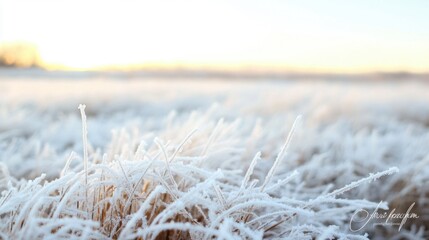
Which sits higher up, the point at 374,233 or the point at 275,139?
the point at 275,139

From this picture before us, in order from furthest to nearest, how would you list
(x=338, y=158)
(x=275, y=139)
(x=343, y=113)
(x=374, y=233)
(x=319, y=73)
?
1. (x=319, y=73)
2. (x=343, y=113)
3. (x=275, y=139)
4. (x=338, y=158)
5. (x=374, y=233)

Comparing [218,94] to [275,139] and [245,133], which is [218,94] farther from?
[275,139]

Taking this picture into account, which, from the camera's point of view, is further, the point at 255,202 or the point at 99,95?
the point at 99,95

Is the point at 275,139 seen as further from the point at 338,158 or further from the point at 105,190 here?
the point at 105,190

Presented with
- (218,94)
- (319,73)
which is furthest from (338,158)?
(319,73)

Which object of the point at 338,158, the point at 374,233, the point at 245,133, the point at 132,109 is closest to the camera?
the point at 374,233

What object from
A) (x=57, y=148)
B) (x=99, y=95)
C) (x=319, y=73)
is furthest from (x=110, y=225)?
(x=319, y=73)
